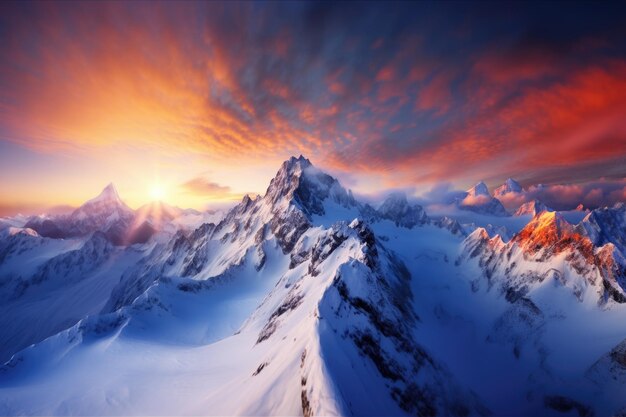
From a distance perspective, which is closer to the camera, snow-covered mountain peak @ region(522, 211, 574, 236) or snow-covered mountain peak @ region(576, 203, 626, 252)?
snow-covered mountain peak @ region(522, 211, 574, 236)

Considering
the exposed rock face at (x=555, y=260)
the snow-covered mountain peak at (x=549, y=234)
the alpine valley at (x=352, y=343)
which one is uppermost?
the snow-covered mountain peak at (x=549, y=234)

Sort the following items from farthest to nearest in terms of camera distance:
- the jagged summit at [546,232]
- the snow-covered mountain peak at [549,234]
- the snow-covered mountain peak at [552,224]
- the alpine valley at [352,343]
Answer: the snow-covered mountain peak at [552,224] → the jagged summit at [546,232] → the snow-covered mountain peak at [549,234] → the alpine valley at [352,343]

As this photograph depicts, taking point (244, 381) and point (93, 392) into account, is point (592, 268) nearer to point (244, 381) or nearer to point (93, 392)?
point (244, 381)

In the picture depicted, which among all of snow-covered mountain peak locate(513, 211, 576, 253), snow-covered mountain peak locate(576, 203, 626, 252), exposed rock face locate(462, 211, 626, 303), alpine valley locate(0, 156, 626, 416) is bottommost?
alpine valley locate(0, 156, 626, 416)

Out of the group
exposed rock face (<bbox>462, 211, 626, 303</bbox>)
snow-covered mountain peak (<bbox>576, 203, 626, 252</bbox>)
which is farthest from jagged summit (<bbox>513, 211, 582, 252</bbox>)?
snow-covered mountain peak (<bbox>576, 203, 626, 252</bbox>)

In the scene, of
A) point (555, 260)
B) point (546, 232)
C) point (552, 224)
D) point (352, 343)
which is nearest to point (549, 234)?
point (546, 232)

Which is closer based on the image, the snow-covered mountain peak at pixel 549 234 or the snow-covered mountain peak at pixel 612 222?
the snow-covered mountain peak at pixel 549 234

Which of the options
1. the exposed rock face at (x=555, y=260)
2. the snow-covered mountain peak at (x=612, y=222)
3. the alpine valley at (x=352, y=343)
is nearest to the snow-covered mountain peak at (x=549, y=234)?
the exposed rock face at (x=555, y=260)

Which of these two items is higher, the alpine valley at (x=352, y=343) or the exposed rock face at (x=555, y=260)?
the exposed rock face at (x=555, y=260)

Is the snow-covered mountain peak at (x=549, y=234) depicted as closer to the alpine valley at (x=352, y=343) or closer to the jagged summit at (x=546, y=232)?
the jagged summit at (x=546, y=232)

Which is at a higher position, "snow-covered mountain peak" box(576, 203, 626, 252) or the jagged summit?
"snow-covered mountain peak" box(576, 203, 626, 252)

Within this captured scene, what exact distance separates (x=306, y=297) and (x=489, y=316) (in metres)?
92.5

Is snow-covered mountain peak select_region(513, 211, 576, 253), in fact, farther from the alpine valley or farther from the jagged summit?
the alpine valley

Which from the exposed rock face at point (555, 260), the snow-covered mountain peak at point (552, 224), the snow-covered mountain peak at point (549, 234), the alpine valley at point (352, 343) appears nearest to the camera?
the alpine valley at point (352, 343)
